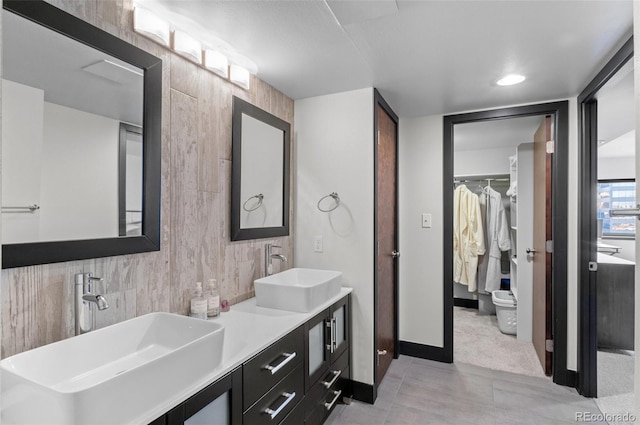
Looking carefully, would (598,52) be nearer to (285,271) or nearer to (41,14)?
(285,271)

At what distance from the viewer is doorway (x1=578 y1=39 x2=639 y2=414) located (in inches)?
89.5

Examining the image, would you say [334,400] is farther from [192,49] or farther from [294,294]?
[192,49]

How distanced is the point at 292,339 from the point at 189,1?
1.57 meters

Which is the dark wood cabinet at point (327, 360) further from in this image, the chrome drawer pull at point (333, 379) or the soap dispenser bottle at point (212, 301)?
the soap dispenser bottle at point (212, 301)

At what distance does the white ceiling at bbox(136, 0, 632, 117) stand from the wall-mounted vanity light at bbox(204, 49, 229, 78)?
0.06m

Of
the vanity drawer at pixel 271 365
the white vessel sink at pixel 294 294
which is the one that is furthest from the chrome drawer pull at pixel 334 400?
the white vessel sink at pixel 294 294

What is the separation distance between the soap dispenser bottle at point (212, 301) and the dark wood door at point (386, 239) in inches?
45.7

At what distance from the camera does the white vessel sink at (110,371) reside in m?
0.87

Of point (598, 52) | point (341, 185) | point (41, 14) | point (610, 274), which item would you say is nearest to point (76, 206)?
point (41, 14)

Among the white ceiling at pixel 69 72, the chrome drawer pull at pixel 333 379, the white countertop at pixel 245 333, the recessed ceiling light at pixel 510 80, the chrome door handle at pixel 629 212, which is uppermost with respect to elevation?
the recessed ceiling light at pixel 510 80

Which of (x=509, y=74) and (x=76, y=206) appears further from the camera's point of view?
(x=509, y=74)

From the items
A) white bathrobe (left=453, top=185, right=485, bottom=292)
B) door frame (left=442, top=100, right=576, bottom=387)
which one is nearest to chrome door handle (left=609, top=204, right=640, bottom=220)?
door frame (left=442, top=100, right=576, bottom=387)

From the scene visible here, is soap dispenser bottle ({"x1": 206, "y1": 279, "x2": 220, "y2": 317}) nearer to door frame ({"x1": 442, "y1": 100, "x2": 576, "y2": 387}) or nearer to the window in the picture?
door frame ({"x1": 442, "y1": 100, "x2": 576, "y2": 387})

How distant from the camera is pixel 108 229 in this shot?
54.1 inches
